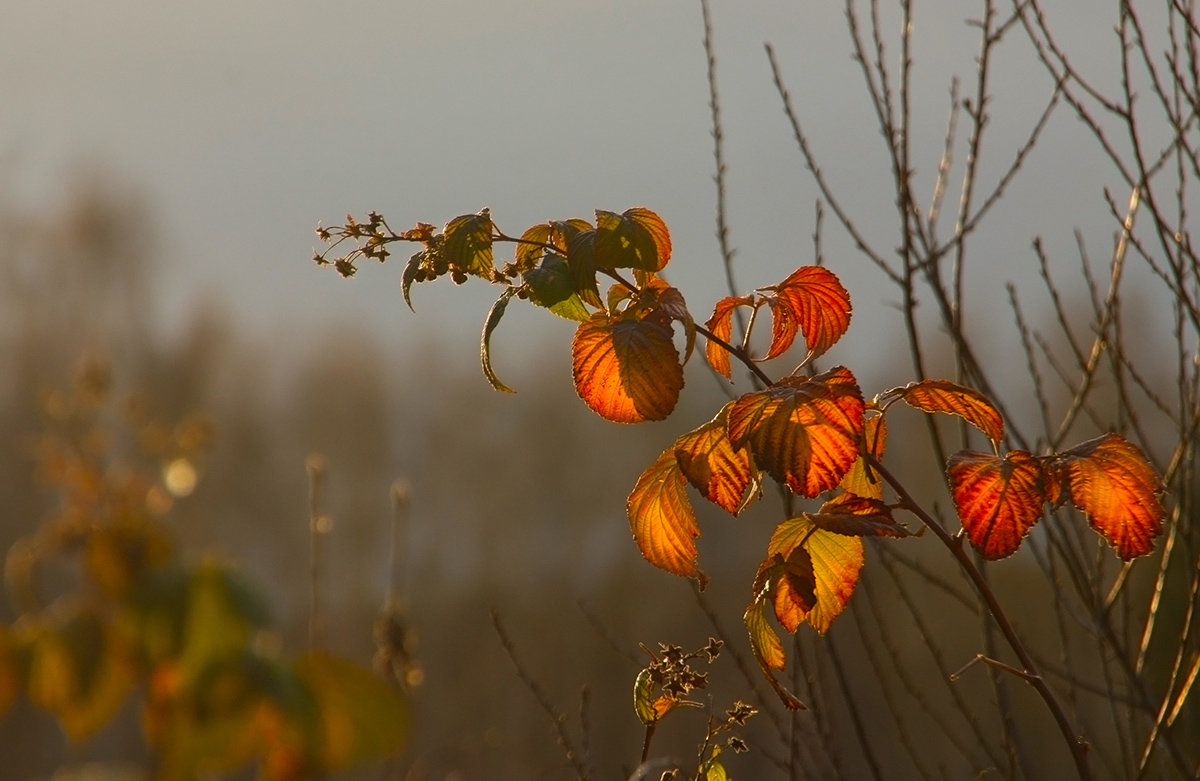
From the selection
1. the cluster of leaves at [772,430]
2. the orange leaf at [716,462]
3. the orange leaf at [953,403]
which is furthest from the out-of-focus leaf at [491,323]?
the orange leaf at [953,403]

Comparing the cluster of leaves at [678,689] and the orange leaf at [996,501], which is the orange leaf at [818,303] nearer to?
the orange leaf at [996,501]

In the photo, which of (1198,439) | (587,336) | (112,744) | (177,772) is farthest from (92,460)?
(112,744)

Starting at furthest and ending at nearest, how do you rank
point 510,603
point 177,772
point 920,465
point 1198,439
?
point 510,603 → point 920,465 → point 1198,439 → point 177,772

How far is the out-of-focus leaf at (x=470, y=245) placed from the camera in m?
0.97

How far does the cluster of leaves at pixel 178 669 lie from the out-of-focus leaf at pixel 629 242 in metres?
0.50

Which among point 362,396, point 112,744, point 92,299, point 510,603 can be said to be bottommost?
point 510,603

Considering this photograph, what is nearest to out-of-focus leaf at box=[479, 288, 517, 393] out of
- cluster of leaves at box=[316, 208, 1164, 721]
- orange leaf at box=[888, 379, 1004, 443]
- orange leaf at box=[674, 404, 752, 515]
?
cluster of leaves at box=[316, 208, 1164, 721]

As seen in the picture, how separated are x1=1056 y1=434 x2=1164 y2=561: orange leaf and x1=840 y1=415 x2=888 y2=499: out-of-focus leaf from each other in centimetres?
17

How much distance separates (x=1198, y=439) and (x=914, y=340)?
1.78 feet

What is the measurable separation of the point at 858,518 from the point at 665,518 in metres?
0.19

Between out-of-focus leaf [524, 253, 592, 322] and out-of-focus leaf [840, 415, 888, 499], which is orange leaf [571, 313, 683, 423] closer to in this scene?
out-of-focus leaf [524, 253, 592, 322]

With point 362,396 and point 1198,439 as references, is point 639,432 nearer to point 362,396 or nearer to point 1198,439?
point 362,396

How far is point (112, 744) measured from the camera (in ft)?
19.6

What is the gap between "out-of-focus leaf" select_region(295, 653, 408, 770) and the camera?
0.48m
